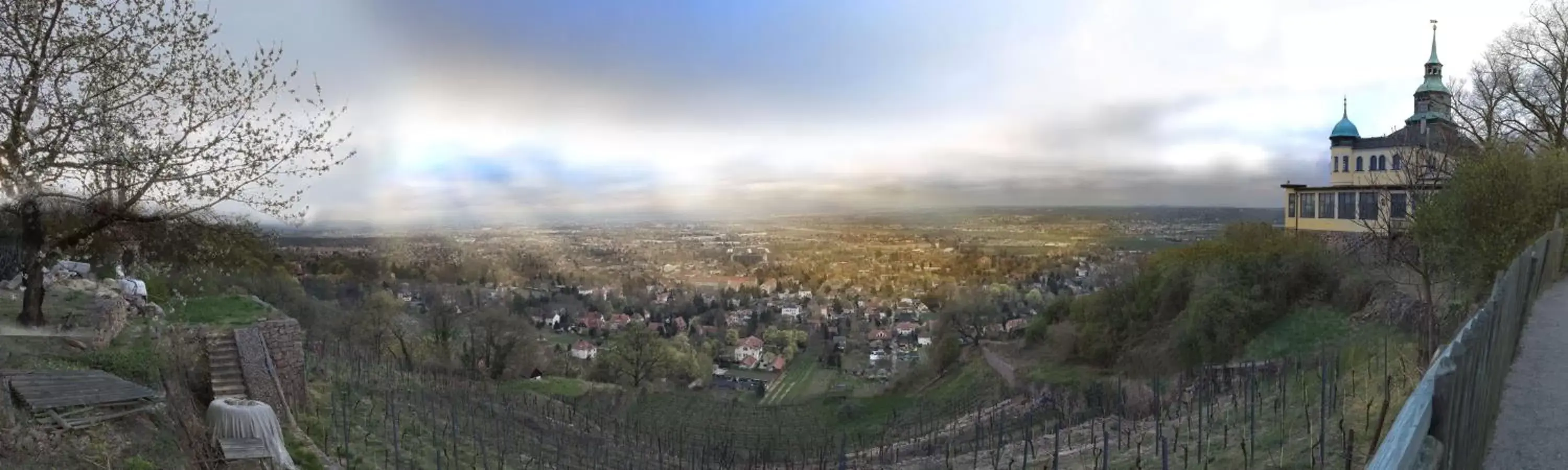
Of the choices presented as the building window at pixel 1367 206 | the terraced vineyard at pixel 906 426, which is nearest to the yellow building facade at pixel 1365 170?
the building window at pixel 1367 206

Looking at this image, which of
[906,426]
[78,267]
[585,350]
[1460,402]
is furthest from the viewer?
[585,350]

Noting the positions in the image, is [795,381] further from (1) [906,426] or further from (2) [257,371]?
(2) [257,371]

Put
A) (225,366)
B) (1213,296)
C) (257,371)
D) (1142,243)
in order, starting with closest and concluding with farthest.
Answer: (225,366)
(257,371)
(1213,296)
(1142,243)

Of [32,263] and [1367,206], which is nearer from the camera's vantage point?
[32,263]

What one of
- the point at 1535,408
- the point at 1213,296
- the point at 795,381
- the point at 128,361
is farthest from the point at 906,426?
the point at 795,381

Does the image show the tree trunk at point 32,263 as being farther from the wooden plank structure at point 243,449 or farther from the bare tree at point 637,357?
the bare tree at point 637,357

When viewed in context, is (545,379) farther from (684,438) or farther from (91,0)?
(91,0)

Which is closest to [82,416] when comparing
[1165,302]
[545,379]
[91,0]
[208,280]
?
[91,0]

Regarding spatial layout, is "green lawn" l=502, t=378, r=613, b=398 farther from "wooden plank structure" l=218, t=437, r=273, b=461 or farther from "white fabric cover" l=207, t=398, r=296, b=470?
"wooden plank structure" l=218, t=437, r=273, b=461
